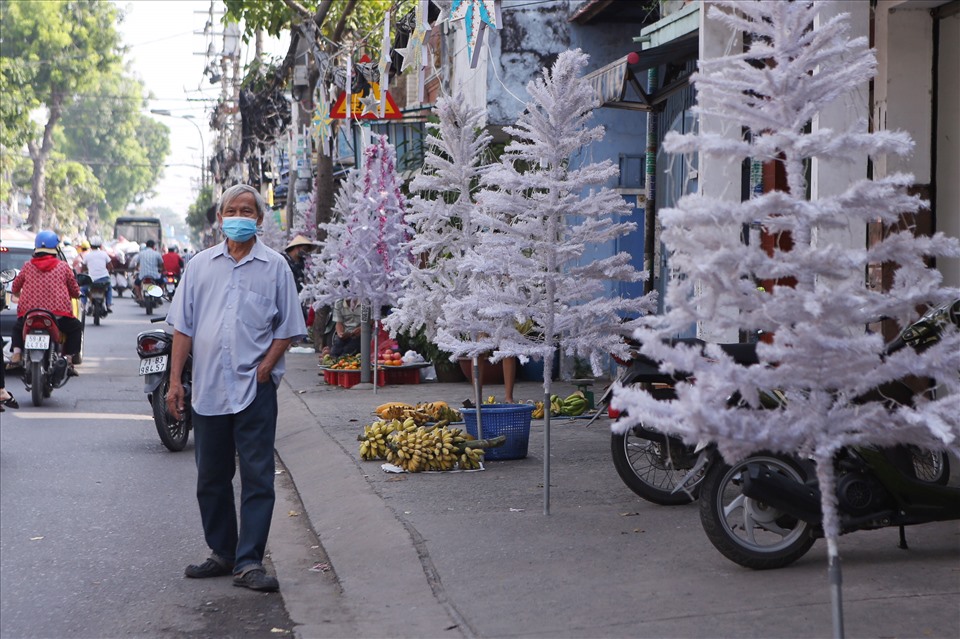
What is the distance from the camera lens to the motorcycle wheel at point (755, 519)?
5867mm

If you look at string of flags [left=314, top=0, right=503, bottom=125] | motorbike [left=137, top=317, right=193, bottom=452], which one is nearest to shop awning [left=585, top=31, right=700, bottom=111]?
string of flags [left=314, top=0, right=503, bottom=125]

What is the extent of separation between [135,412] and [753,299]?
1088 centimetres

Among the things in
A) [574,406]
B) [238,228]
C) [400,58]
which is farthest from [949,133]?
[400,58]

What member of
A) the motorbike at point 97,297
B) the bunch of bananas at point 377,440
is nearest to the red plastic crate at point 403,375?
the bunch of bananas at point 377,440

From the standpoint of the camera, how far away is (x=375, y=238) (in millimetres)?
14320

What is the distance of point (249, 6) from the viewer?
71.3 ft

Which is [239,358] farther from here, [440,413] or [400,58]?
[400,58]

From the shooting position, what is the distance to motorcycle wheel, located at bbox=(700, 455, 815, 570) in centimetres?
587

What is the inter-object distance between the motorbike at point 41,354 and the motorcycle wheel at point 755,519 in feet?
32.0

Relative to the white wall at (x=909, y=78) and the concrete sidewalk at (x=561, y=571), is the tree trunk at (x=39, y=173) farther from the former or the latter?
the white wall at (x=909, y=78)

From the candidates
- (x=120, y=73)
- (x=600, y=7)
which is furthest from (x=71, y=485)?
(x=120, y=73)

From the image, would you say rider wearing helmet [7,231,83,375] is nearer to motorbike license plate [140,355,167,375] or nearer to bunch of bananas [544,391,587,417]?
motorbike license plate [140,355,167,375]

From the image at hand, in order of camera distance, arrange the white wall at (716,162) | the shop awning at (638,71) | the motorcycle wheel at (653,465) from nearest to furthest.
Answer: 1. the motorcycle wheel at (653,465)
2. the white wall at (716,162)
3. the shop awning at (638,71)

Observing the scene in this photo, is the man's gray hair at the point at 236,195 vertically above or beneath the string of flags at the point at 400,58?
beneath
